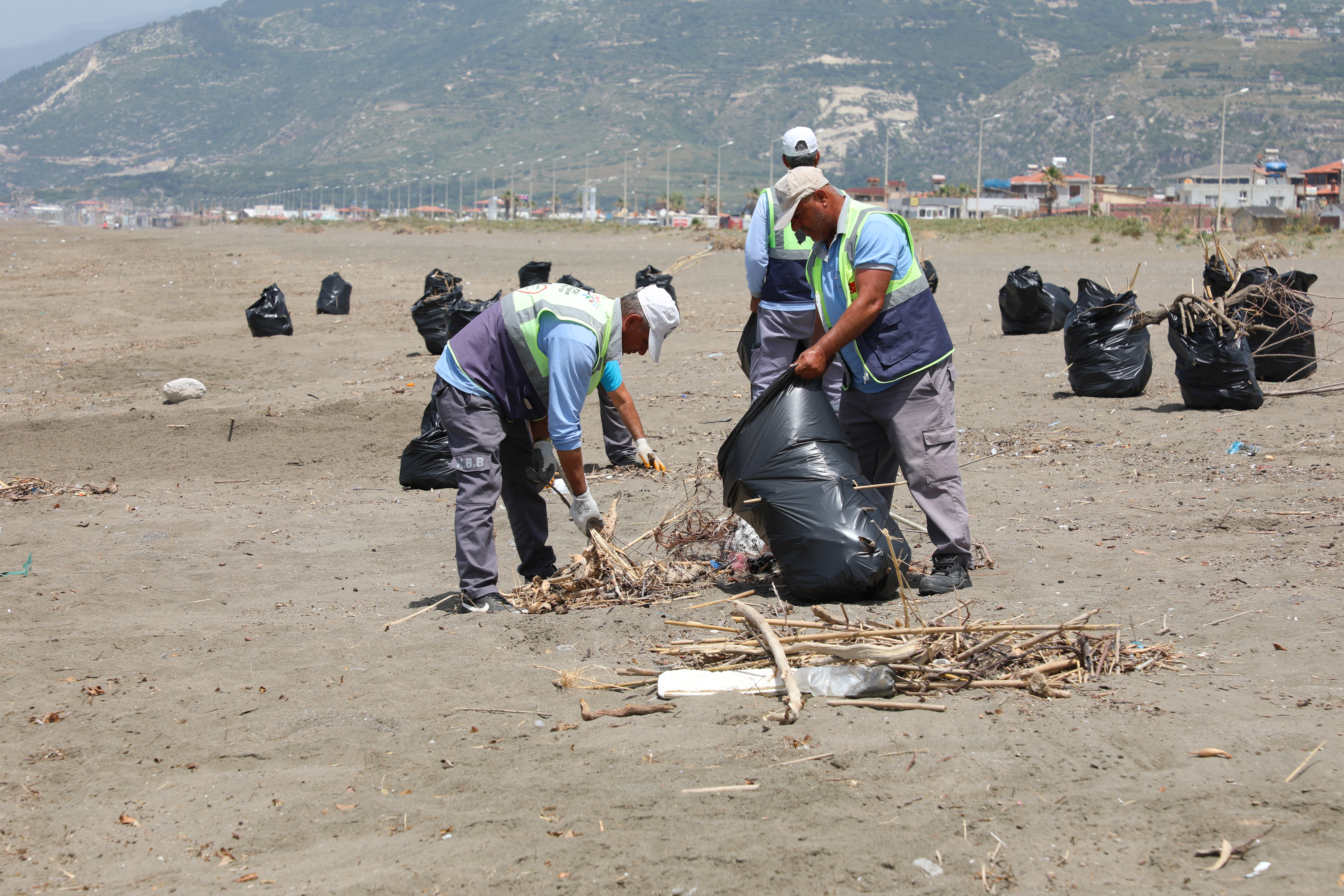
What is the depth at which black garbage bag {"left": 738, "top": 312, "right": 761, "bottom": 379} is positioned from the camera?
5.25 m

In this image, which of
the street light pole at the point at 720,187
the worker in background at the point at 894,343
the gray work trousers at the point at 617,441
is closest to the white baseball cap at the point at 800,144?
the worker in background at the point at 894,343

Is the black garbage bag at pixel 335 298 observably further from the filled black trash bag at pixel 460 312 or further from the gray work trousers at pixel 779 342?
the gray work trousers at pixel 779 342

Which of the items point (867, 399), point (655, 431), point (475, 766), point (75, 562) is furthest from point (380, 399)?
point (475, 766)

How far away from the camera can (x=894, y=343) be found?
3.95 meters

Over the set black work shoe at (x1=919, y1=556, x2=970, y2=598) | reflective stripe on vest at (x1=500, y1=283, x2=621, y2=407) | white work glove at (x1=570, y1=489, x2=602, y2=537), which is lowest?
black work shoe at (x1=919, y1=556, x2=970, y2=598)

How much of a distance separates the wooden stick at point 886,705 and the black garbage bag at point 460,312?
7.30 metres

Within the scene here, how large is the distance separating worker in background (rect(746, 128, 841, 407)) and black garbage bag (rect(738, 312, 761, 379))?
10cm

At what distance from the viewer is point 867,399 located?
411cm

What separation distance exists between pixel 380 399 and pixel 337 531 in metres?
3.02

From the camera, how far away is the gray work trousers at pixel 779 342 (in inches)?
196

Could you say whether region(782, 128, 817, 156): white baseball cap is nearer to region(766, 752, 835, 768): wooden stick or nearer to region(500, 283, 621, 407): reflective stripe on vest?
region(500, 283, 621, 407): reflective stripe on vest

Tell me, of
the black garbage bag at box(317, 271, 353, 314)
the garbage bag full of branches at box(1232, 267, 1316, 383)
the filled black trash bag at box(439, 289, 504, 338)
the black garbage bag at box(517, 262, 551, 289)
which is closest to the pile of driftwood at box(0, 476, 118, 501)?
the black garbage bag at box(517, 262, 551, 289)

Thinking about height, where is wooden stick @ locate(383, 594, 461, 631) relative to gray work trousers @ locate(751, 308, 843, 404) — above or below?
below

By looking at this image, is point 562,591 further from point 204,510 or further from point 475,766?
point 204,510
